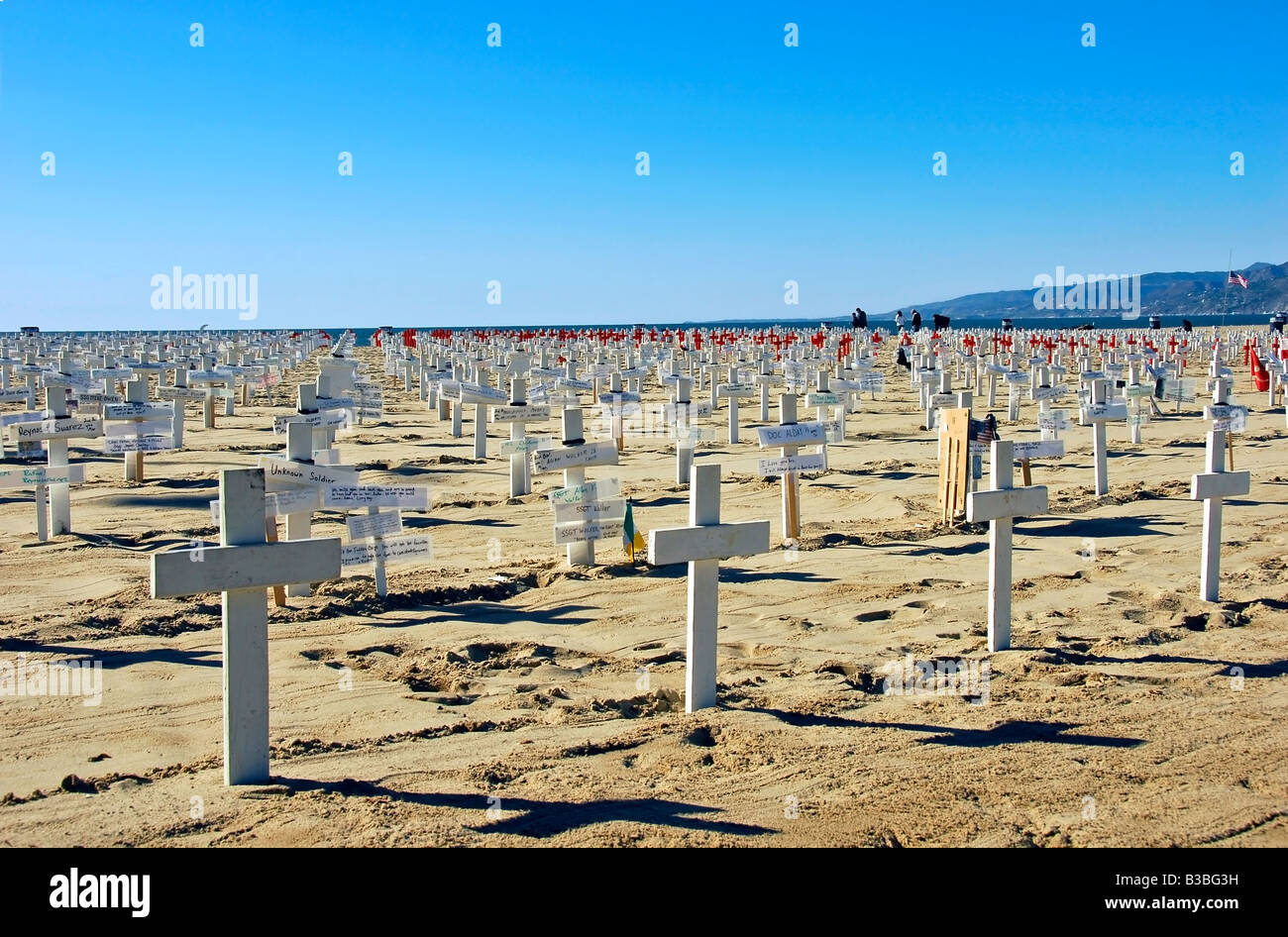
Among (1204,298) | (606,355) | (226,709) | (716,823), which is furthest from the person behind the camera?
(1204,298)

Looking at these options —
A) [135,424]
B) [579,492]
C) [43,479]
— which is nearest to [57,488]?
[43,479]

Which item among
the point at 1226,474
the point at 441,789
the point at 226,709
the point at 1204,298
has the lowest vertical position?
the point at 441,789

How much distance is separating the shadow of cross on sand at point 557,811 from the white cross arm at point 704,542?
3.88 feet

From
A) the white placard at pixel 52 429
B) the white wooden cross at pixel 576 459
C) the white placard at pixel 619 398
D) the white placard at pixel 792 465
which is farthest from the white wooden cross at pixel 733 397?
the white placard at pixel 52 429

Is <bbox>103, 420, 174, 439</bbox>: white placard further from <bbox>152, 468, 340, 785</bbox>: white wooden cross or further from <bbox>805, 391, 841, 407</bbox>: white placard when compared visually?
<bbox>152, 468, 340, 785</bbox>: white wooden cross

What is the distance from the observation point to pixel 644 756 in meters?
4.24

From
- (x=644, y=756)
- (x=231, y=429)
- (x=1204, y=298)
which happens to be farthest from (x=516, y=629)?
(x=1204, y=298)

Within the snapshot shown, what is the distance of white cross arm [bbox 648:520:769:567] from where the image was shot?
471cm

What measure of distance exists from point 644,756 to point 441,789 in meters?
0.81

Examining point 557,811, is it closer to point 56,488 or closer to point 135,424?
point 56,488

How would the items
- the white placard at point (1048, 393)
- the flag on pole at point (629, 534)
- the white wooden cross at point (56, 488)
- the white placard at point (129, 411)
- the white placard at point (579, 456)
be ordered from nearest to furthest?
the flag on pole at point (629, 534) < the white placard at point (579, 456) < the white wooden cross at point (56, 488) < the white placard at point (129, 411) < the white placard at point (1048, 393)

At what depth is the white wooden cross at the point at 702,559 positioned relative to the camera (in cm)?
479

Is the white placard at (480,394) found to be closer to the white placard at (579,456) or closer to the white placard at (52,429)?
the white placard at (52,429)
